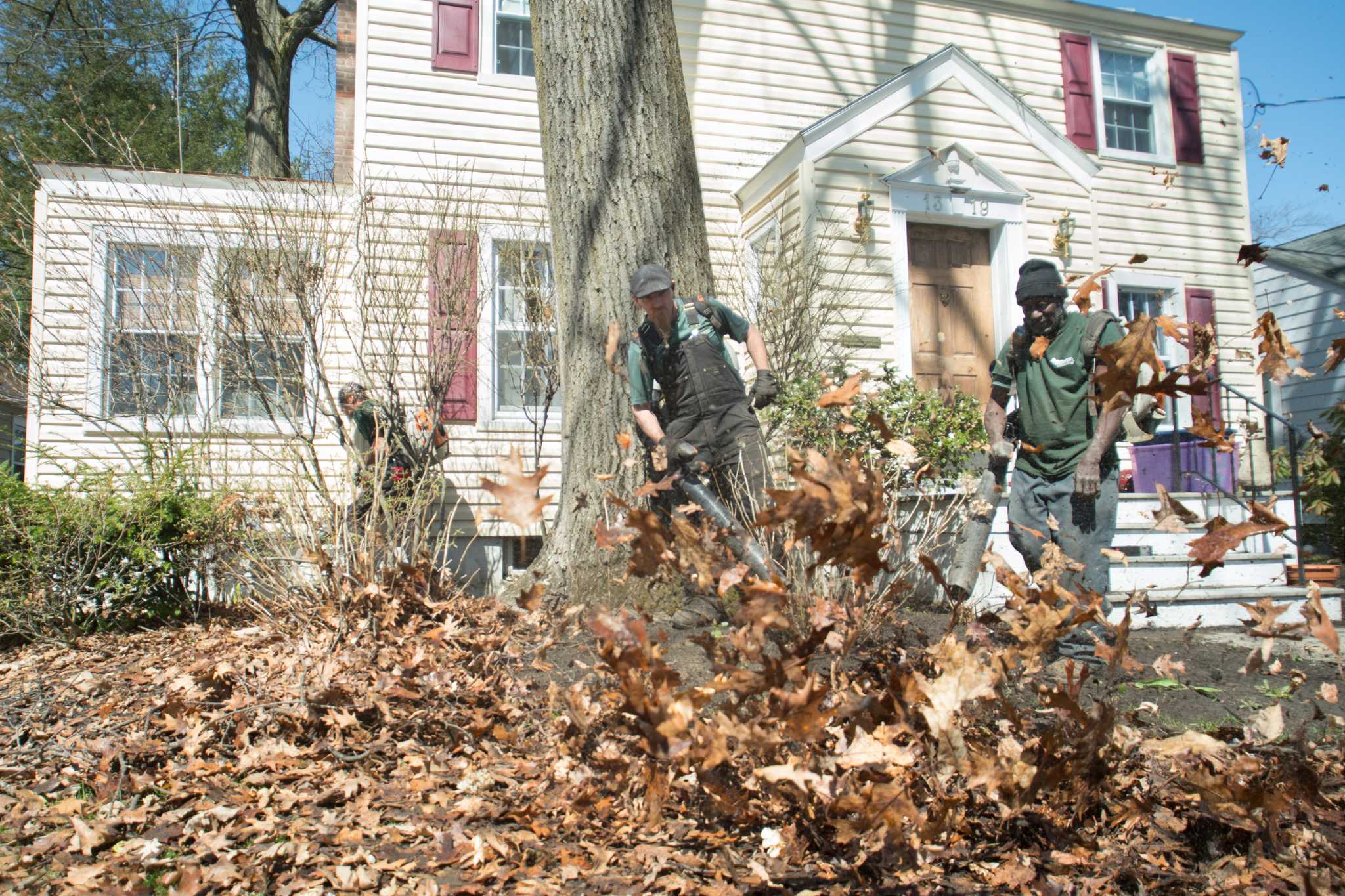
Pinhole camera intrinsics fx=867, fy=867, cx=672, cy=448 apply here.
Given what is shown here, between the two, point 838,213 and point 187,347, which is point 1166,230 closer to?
point 838,213

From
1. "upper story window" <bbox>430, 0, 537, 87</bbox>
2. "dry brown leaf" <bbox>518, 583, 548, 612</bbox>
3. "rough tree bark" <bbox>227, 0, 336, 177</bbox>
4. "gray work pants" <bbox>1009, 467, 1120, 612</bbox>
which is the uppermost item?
"rough tree bark" <bbox>227, 0, 336, 177</bbox>

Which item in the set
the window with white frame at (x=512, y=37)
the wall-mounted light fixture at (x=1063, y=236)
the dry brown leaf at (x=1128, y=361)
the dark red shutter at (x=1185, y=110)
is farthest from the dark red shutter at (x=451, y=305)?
the dark red shutter at (x=1185, y=110)

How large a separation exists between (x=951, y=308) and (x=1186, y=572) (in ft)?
13.4

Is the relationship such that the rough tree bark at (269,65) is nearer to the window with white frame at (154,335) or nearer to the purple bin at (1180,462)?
the window with white frame at (154,335)

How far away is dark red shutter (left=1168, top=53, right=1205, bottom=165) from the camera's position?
39.1 ft

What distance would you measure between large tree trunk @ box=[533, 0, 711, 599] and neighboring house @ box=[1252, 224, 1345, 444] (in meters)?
12.6

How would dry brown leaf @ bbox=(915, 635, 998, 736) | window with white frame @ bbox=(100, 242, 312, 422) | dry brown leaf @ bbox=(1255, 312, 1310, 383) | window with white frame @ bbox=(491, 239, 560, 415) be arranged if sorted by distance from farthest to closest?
window with white frame @ bbox=(491, 239, 560, 415), window with white frame @ bbox=(100, 242, 312, 422), dry brown leaf @ bbox=(1255, 312, 1310, 383), dry brown leaf @ bbox=(915, 635, 998, 736)

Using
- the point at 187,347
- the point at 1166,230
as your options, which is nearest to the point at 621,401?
the point at 187,347

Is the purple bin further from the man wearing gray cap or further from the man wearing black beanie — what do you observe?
the man wearing gray cap

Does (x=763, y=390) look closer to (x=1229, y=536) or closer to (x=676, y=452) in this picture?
(x=676, y=452)

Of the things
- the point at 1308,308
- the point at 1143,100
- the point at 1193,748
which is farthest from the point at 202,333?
the point at 1308,308

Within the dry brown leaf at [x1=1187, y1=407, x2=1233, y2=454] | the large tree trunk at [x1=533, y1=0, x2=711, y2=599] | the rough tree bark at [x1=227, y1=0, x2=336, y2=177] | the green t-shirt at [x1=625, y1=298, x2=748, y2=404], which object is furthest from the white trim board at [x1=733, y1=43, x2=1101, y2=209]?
the rough tree bark at [x1=227, y1=0, x2=336, y2=177]

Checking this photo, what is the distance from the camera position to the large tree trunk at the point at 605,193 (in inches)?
179

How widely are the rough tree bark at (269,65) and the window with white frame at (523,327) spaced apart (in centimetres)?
744
